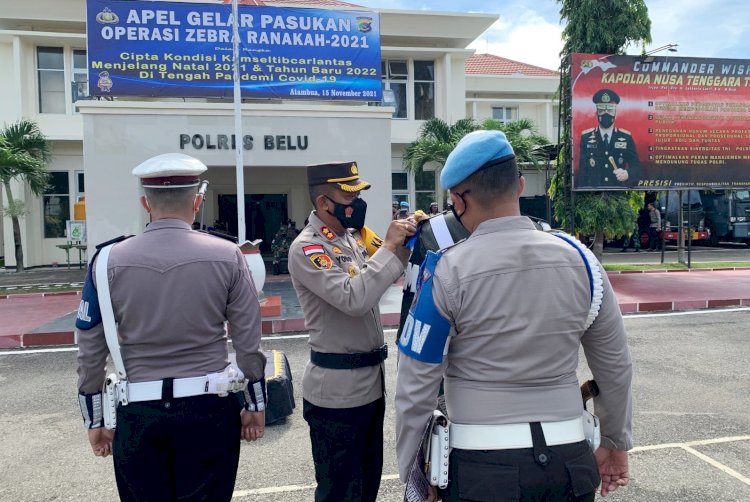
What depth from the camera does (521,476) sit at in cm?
159

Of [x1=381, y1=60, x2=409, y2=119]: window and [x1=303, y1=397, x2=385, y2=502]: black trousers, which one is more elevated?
[x1=381, y1=60, x2=409, y2=119]: window

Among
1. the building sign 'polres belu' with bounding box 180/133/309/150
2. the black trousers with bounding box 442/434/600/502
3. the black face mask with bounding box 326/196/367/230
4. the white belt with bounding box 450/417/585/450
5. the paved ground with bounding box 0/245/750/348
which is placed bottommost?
the paved ground with bounding box 0/245/750/348

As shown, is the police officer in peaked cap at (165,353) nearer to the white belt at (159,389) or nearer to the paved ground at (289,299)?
the white belt at (159,389)

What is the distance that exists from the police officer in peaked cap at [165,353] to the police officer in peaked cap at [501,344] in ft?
2.67

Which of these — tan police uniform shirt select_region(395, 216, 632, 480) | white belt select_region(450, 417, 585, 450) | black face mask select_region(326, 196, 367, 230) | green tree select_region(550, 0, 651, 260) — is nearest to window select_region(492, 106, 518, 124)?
green tree select_region(550, 0, 651, 260)

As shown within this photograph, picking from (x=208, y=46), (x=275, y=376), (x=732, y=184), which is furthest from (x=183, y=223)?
(x=732, y=184)

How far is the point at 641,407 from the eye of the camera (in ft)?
15.2

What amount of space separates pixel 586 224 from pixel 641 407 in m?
10.3

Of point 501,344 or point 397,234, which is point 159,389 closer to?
point 397,234

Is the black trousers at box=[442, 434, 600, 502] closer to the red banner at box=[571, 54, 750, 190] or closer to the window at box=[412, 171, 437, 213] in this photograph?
the red banner at box=[571, 54, 750, 190]

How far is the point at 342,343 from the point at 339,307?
217mm

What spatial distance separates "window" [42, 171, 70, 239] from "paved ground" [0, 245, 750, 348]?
338 centimetres

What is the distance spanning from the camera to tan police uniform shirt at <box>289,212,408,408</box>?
229cm

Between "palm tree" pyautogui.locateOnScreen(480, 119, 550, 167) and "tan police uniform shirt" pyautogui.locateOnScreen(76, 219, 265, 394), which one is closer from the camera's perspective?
"tan police uniform shirt" pyautogui.locateOnScreen(76, 219, 265, 394)
